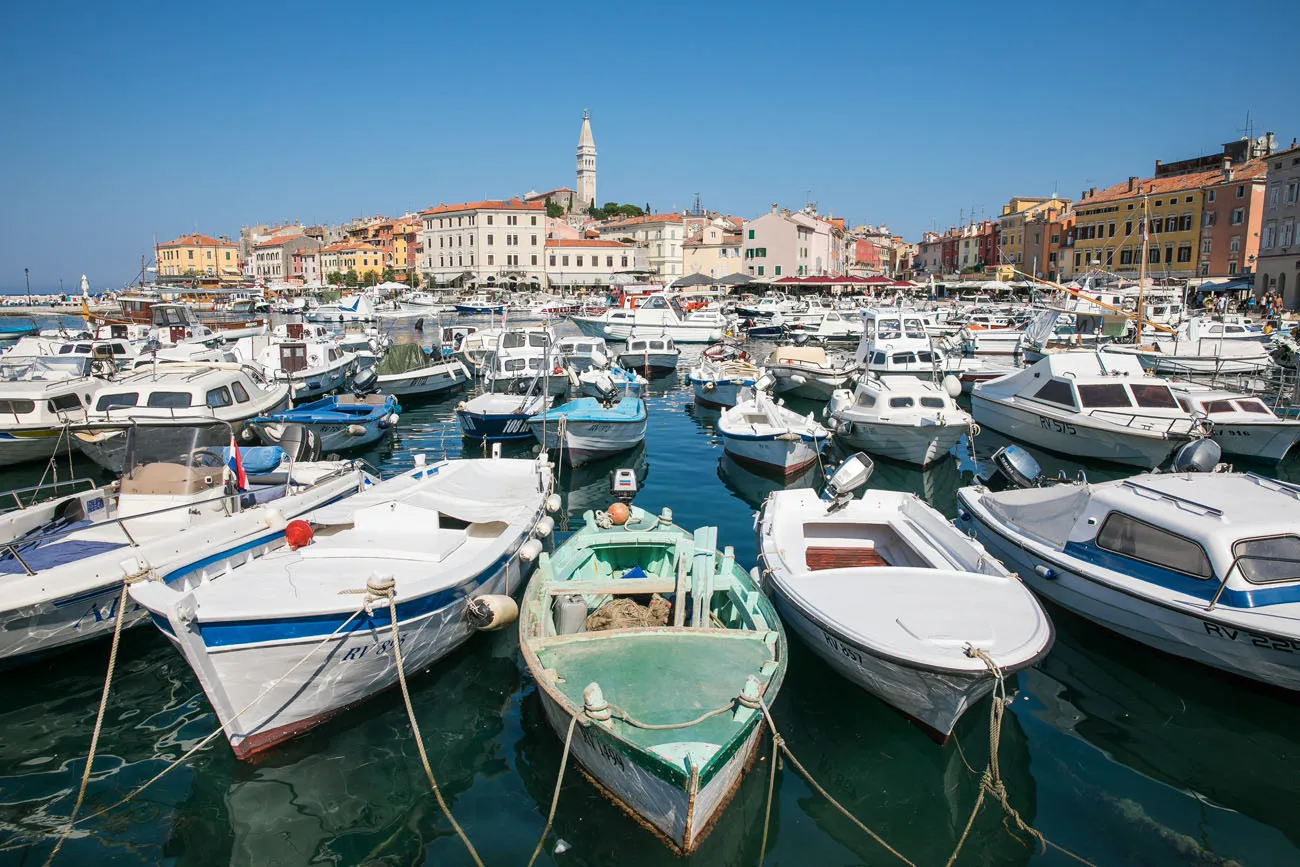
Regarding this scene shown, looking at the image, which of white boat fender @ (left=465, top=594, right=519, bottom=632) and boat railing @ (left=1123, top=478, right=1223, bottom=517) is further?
boat railing @ (left=1123, top=478, right=1223, bottom=517)

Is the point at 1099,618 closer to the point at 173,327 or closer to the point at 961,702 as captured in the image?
the point at 961,702

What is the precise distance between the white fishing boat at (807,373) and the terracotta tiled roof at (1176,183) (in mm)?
49115

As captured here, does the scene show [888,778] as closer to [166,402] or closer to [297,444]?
[297,444]

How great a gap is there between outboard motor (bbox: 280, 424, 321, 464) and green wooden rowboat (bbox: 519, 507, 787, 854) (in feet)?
23.3

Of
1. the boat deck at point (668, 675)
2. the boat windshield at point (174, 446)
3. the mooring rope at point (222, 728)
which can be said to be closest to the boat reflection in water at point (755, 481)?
the boat deck at point (668, 675)

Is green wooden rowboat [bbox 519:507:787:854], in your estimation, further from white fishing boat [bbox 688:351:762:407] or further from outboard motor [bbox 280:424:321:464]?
white fishing boat [bbox 688:351:762:407]

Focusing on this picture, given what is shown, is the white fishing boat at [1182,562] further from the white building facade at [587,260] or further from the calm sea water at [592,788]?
the white building facade at [587,260]

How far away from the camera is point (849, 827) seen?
6.71m

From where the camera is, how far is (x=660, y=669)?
22.5 ft

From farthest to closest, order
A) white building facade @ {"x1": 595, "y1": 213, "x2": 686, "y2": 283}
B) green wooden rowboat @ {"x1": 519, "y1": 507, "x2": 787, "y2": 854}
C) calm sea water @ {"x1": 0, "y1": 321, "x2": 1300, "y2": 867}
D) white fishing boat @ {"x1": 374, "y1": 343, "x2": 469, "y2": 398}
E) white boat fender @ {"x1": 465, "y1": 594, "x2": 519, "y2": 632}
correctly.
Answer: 1. white building facade @ {"x1": 595, "y1": 213, "x2": 686, "y2": 283}
2. white fishing boat @ {"x1": 374, "y1": 343, "x2": 469, "y2": 398}
3. white boat fender @ {"x1": 465, "y1": 594, "x2": 519, "y2": 632}
4. calm sea water @ {"x1": 0, "y1": 321, "x2": 1300, "y2": 867}
5. green wooden rowboat @ {"x1": 519, "y1": 507, "x2": 787, "y2": 854}

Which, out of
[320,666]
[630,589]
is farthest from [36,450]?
[630,589]

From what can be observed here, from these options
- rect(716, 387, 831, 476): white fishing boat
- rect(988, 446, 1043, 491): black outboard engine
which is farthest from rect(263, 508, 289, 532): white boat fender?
rect(988, 446, 1043, 491): black outboard engine

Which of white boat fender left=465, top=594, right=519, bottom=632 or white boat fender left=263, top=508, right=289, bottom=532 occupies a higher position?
white boat fender left=263, top=508, right=289, bottom=532

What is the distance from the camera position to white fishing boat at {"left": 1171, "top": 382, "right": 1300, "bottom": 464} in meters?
18.0
